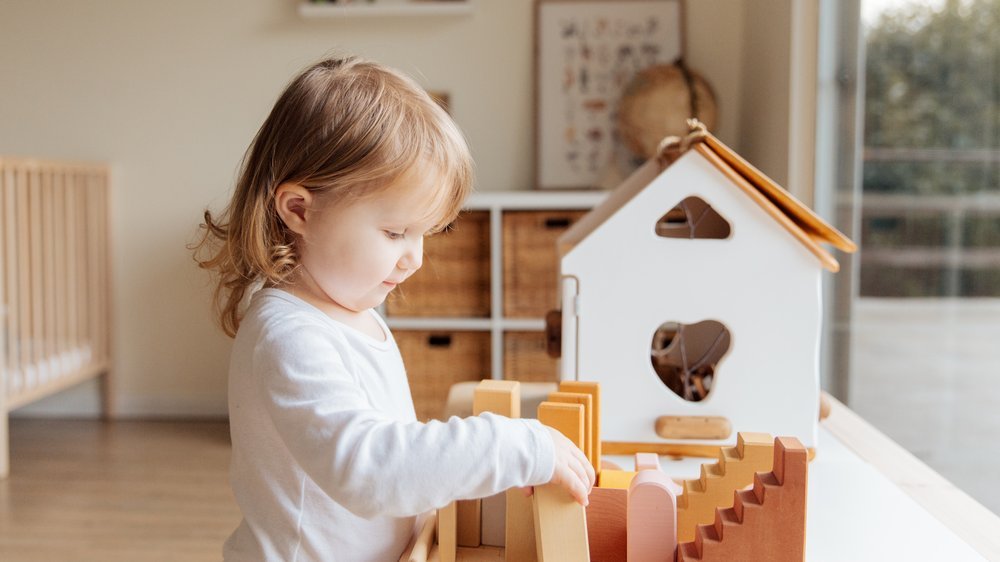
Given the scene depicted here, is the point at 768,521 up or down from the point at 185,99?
down

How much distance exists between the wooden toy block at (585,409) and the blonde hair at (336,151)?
19 centimetres

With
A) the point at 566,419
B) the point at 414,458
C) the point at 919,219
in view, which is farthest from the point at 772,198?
the point at 919,219

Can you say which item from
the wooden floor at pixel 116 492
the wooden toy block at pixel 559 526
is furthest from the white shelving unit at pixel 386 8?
the wooden toy block at pixel 559 526

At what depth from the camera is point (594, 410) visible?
730 millimetres

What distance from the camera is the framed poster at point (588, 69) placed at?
287cm

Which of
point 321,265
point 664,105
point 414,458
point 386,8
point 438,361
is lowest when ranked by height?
point 438,361

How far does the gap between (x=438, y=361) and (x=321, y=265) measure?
6.11ft

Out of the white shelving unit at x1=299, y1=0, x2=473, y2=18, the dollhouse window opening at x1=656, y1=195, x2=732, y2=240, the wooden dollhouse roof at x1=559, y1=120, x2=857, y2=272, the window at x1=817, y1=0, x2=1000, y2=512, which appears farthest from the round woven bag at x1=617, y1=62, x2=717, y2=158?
the wooden dollhouse roof at x1=559, y1=120, x2=857, y2=272

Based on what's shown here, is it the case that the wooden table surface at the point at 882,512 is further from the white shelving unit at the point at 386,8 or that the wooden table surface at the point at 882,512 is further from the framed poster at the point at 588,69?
the white shelving unit at the point at 386,8

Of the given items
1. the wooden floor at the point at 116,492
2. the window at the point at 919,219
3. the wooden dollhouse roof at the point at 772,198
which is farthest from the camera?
the wooden floor at the point at 116,492

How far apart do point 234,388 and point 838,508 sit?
55cm

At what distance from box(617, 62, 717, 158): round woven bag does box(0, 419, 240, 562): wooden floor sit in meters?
1.49

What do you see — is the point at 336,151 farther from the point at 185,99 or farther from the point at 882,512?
the point at 185,99

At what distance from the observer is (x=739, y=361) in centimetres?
96
